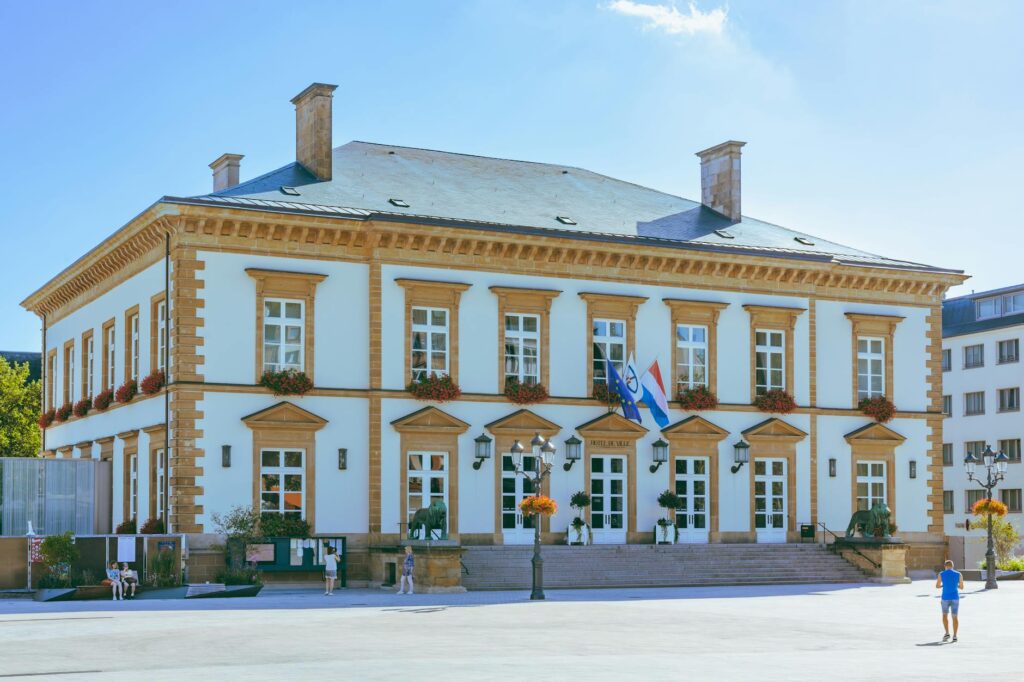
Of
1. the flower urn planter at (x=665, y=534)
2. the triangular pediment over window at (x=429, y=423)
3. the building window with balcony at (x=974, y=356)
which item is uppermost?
the building window with balcony at (x=974, y=356)

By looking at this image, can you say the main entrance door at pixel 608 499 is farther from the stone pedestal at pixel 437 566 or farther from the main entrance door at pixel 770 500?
the stone pedestal at pixel 437 566

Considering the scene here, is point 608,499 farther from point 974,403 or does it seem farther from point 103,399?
point 974,403

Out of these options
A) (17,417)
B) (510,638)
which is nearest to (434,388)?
(510,638)

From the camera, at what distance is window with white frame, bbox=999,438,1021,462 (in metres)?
78.6

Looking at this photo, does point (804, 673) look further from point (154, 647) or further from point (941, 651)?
point (154, 647)

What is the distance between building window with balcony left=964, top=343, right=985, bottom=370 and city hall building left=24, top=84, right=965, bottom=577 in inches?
1180

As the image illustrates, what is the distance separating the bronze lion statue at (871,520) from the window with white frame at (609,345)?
8.49 m

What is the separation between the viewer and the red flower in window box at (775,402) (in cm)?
4869

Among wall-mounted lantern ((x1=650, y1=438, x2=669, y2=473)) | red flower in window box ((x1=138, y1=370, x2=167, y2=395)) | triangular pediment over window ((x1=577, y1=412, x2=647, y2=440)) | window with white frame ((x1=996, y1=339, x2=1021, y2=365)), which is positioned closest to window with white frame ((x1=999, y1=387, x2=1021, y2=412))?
window with white frame ((x1=996, y1=339, x2=1021, y2=365))

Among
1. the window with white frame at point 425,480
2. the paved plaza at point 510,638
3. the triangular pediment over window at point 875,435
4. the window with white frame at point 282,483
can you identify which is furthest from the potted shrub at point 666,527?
the window with white frame at point 282,483

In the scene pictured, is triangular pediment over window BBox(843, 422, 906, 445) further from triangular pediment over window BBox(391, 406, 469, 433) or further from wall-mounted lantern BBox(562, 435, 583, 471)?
triangular pediment over window BBox(391, 406, 469, 433)

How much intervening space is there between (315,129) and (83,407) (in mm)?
12364

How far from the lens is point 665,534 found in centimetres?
4678

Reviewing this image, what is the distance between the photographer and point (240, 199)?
1662 inches
